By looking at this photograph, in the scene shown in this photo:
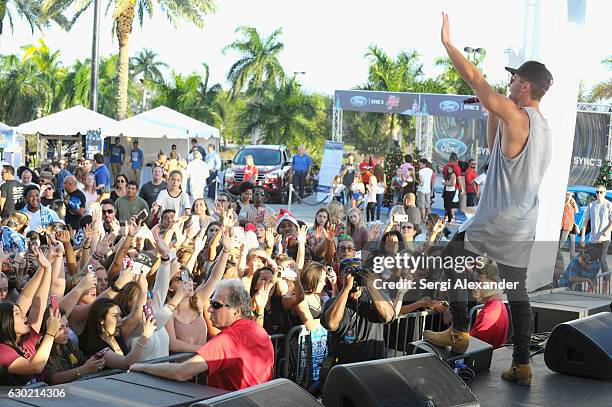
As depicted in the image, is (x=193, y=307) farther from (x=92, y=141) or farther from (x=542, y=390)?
(x=92, y=141)

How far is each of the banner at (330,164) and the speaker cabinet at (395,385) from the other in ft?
68.7

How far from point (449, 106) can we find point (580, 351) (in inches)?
799

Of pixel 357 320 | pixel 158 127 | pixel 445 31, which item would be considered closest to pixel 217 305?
pixel 357 320

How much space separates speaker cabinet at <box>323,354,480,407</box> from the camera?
4.40m

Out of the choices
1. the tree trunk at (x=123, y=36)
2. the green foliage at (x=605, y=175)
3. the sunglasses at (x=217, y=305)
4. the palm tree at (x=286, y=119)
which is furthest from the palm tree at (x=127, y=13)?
the sunglasses at (x=217, y=305)

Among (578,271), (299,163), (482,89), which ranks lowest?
(578,271)

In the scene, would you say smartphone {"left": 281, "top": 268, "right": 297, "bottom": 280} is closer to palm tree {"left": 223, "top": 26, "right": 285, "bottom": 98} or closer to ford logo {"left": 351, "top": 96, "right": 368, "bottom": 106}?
ford logo {"left": 351, "top": 96, "right": 368, "bottom": 106}

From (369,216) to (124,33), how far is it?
14044mm

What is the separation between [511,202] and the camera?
4957 mm

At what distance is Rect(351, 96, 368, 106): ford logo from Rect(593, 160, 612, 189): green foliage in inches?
280

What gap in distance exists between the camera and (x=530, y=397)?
5.22 metres

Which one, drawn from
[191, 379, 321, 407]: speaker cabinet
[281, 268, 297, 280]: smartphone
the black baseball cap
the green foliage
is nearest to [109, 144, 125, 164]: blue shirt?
the green foliage

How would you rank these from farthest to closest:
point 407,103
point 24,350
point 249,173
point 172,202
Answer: point 407,103, point 249,173, point 172,202, point 24,350

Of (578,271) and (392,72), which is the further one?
(392,72)
